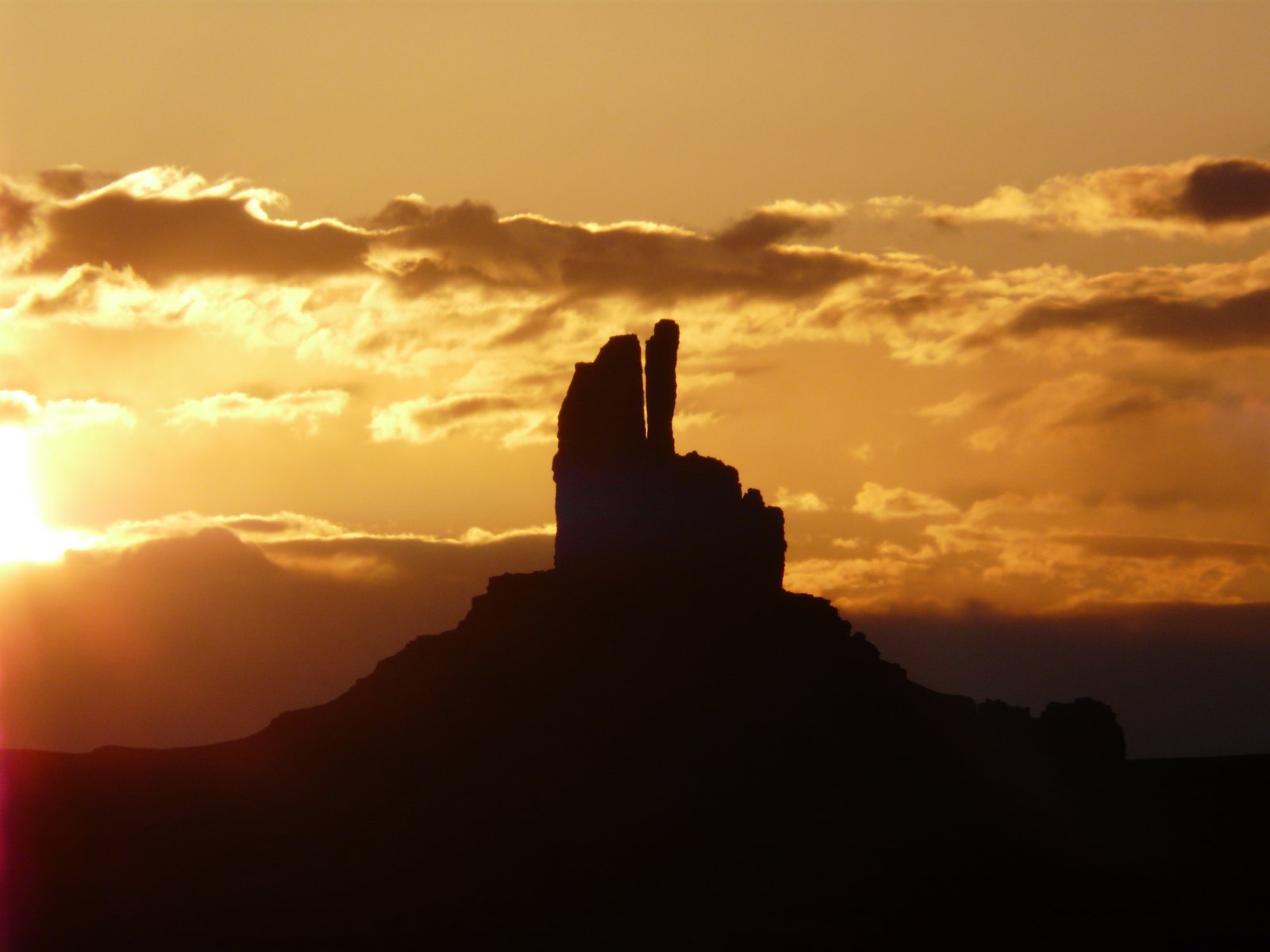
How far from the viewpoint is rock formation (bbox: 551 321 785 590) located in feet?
490

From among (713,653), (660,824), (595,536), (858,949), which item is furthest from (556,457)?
(858,949)

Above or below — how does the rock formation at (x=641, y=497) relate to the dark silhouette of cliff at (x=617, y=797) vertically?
above

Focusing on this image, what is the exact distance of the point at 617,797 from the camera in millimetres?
138250

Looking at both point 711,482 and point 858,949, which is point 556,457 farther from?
point 858,949

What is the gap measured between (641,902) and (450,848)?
416 inches

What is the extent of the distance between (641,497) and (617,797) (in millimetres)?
19247

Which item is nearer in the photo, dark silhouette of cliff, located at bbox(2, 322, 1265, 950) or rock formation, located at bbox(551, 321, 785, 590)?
dark silhouette of cliff, located at bbox(2, 322, 1265, 950)

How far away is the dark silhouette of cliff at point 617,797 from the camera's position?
13250cm

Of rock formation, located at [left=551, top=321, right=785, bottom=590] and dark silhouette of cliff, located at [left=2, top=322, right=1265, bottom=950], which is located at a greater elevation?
rock formation, located at [left=551, top=321, right=785, bottom=590]

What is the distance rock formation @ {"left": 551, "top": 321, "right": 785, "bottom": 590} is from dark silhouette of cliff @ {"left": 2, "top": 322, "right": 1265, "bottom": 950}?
18 cm

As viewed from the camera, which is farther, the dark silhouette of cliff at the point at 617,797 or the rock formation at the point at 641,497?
the rock formation at the point at 641,497

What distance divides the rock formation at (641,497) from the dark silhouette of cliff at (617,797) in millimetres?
182

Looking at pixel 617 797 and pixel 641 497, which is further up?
pixel 641 497

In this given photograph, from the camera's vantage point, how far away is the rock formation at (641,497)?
149375mm
